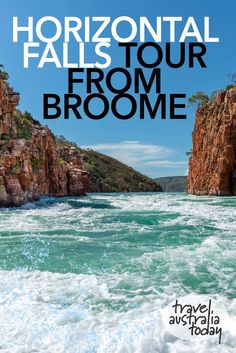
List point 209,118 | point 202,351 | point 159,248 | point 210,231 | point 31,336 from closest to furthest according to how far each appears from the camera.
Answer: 1. point 202,351
2. point 31,336
3. point 159,248
4. point 210,231
5. point 209,118

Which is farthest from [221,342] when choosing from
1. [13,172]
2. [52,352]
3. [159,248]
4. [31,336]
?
[13,172]

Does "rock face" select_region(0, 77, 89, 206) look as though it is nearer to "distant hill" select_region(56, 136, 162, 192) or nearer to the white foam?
the white foam

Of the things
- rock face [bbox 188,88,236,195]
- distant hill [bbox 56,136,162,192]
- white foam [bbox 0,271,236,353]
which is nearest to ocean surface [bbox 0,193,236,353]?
white foam [bbox 0,271,236,353]

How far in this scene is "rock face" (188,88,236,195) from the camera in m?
54.8

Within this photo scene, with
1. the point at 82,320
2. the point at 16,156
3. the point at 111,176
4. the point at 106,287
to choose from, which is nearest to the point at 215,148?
the point at 16,156

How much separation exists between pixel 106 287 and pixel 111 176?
139775 mm

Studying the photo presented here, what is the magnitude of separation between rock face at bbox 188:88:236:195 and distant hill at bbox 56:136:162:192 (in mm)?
56435

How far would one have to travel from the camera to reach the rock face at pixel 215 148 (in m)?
54.8

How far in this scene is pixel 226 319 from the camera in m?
5.98

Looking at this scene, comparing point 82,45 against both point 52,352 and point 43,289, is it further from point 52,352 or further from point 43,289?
point 52,352

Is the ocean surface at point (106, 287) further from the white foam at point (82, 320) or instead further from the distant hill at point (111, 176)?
the distant hill at point (111, 176)

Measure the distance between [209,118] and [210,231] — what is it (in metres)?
51.8

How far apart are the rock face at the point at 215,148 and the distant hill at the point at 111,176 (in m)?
56.4

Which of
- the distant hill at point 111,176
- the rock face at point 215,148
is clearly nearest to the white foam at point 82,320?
the rock face at point 215,148
